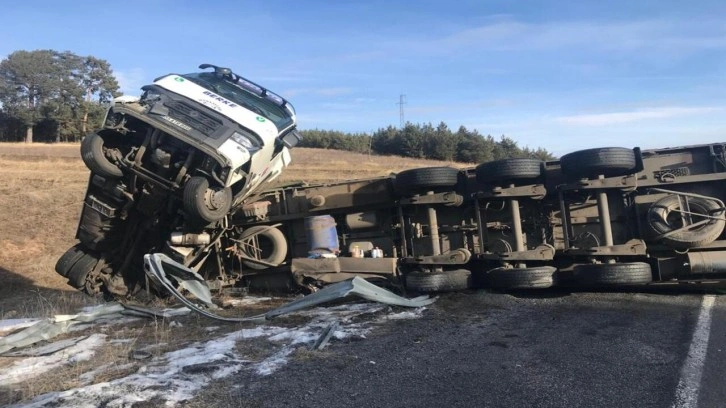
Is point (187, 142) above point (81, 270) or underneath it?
above

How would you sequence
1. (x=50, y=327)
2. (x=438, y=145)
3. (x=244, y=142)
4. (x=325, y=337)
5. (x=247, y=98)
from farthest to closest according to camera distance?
(x=438, y=145), (x=247, y=98), (x=244, y=142), (x=50, y=327), (x=325, y=337)

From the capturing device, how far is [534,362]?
4.23 m

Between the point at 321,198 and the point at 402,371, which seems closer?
the point at 402,371

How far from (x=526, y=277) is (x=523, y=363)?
2521mm

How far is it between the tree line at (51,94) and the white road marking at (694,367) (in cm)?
4677

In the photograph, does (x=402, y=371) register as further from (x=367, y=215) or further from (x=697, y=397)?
(x=367, y=215)

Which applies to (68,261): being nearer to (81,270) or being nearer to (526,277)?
(81,270)

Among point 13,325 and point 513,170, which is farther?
point 513,170

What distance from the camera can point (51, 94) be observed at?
183ft

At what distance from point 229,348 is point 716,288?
5854mm

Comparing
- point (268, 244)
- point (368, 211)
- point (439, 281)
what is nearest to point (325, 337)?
point (439, 281)

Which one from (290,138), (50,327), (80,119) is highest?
(80,119)

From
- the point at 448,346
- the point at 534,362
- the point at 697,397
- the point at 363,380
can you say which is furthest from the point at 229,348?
the point at 697,397

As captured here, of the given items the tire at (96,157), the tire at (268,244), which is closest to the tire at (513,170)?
the tire at (268,244)
